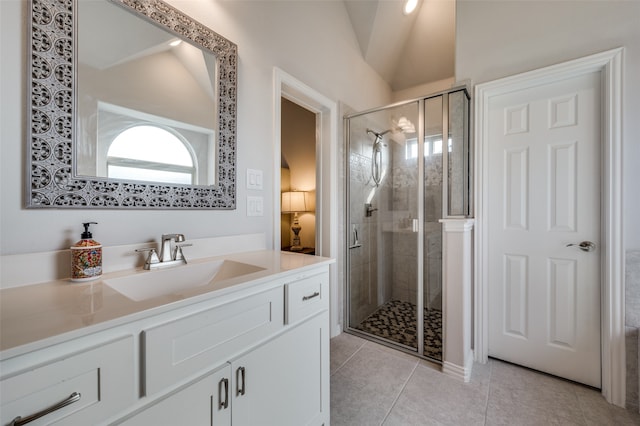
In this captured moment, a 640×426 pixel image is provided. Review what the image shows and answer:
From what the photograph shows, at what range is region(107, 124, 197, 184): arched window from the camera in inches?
42.6

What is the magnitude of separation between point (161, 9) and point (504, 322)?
2.98 metres

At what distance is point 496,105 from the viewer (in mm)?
2059

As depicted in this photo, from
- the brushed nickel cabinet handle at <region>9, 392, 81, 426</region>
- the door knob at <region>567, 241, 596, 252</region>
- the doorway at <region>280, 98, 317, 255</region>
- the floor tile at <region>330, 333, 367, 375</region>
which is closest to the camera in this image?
the brushed nickel cabinet handle at <region>9, 392, 81, 426</region>

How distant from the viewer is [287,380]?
1068 millimetres

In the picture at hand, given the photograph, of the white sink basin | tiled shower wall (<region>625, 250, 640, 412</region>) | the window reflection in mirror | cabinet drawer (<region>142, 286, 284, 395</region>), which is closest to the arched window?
the window reflection in mirror

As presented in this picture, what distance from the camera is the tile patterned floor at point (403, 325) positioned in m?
2.11

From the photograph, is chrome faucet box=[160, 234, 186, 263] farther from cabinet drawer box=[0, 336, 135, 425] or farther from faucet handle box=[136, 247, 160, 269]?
cabinet drawer box=[0, 336, 135, 425]

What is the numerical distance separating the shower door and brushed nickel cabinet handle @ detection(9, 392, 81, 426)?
7.05 feet

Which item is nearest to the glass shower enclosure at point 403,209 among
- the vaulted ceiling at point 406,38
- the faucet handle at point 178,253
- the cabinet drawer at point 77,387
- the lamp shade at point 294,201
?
the vaulted ceiling at point 406,38

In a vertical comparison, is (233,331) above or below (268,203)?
below

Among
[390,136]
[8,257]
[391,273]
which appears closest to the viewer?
[8,257]

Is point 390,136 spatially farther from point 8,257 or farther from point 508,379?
point 8,257

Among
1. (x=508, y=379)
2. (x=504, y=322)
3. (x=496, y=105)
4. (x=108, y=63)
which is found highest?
(x=496, y=105)

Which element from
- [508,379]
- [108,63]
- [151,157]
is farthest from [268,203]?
[508,379]
